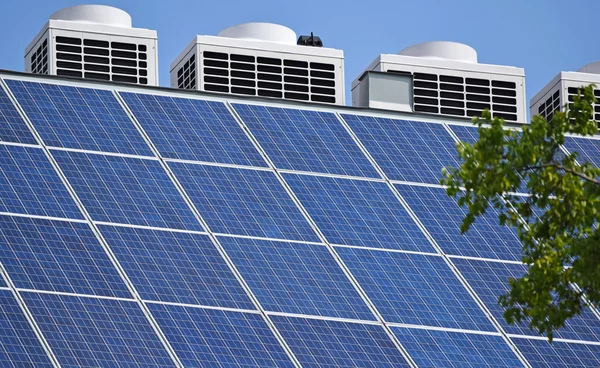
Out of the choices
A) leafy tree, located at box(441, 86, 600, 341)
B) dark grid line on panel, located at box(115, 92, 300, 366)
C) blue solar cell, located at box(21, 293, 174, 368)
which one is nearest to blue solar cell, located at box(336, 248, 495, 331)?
dark grid line on panel, located at box(115, 92, 300, 366)

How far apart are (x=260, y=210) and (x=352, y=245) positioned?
1.76 m

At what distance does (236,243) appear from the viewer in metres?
25.6

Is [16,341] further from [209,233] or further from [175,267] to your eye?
[209,233]

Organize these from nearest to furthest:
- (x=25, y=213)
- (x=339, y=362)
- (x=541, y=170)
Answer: (x=541, y=170), (x=339, y=362), (x=25, y=213)

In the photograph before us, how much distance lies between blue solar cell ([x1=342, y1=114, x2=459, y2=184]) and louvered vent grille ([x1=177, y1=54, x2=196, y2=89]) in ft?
23.6

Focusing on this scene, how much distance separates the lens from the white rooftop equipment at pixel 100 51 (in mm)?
36094

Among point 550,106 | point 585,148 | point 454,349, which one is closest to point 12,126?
point 454,349

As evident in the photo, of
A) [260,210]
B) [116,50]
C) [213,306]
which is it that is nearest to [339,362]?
[213,306]

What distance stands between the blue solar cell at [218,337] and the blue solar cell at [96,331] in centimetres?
34

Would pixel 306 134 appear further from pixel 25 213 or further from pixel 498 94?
pixel 498 94

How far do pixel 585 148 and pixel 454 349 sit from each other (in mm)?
8647

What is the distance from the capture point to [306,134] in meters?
29.2

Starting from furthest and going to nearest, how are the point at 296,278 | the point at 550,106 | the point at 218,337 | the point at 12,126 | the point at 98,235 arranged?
the point at 550,106
the point at 12,126
the point at 296,278
the point at 98,235
the point at 218,337

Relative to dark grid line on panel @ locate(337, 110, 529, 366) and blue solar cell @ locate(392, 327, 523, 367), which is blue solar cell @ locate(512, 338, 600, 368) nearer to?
dark grid line on panel @ locate(337, 110, 529, 366)
